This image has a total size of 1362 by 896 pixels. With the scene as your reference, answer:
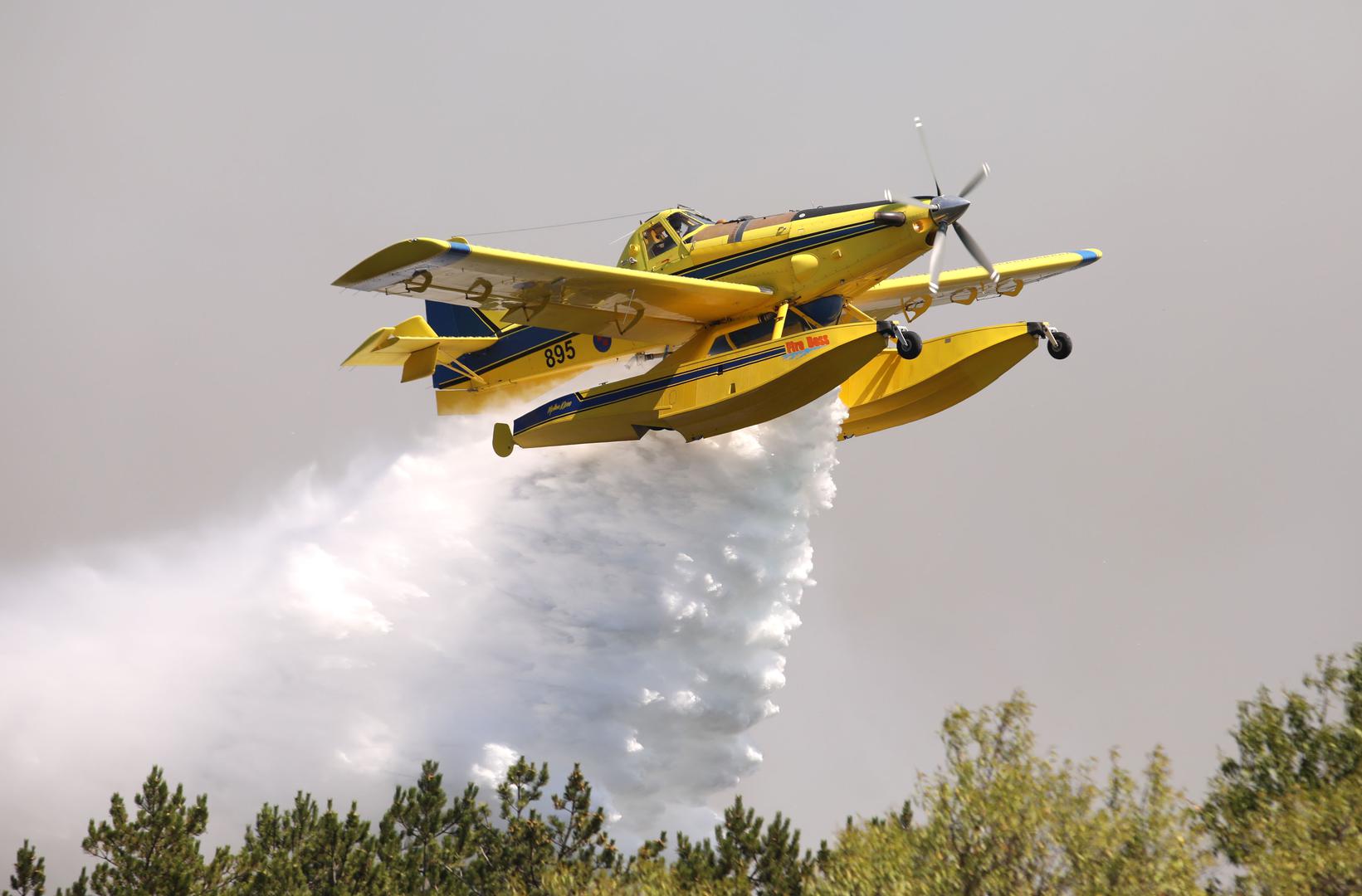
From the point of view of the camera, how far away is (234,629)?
→ 2784cm

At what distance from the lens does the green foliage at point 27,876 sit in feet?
64.4

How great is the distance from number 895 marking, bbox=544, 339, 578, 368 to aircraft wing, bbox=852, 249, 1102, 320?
5036 millimetres

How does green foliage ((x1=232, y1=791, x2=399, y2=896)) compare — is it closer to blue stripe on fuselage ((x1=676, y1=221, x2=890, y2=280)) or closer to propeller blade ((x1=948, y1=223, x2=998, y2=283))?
blue stripe on fuselage ((x1=676, y1=221, x2=890, y2=280))

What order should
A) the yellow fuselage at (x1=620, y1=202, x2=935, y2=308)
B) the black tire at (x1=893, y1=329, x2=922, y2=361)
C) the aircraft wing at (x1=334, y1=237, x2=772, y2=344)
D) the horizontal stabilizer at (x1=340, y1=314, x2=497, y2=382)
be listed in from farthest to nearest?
the horizontal stabilizer at (x1=340, y1=314, x2=497, y2=382) → the yellow fuselage at (x1=620, y1=202, x2=935, y2=308) → the black tire at (x1=893, y1=329, x2=922, y2=361) → the aircraft wing at (x1=334, y1=237, x2=772, y2=344)

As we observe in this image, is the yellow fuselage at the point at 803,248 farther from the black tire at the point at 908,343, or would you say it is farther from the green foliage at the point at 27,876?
the green foliage at the point at 27,876

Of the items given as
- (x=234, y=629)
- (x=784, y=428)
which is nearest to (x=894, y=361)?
(x=784, y=428)

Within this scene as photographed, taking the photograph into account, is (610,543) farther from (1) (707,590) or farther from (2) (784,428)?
(2) (784,428)

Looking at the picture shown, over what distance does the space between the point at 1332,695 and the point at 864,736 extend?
289ft

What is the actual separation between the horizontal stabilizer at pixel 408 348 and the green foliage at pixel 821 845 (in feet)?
23.3

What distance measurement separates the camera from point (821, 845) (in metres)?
21.0

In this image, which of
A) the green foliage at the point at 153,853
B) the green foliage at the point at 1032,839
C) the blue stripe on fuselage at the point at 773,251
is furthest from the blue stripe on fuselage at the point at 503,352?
the green foliage at the point at 1032,839

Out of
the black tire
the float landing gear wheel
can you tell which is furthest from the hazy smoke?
the black tire

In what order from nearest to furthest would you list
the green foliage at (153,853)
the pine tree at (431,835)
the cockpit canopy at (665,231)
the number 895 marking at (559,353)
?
the green foliage at (153,853) → the pine tree at (431,835) → the cockpit canopy at (665,231) → the number 895 marking at (559,353)

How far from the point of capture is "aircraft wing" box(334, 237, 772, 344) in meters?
19.8
